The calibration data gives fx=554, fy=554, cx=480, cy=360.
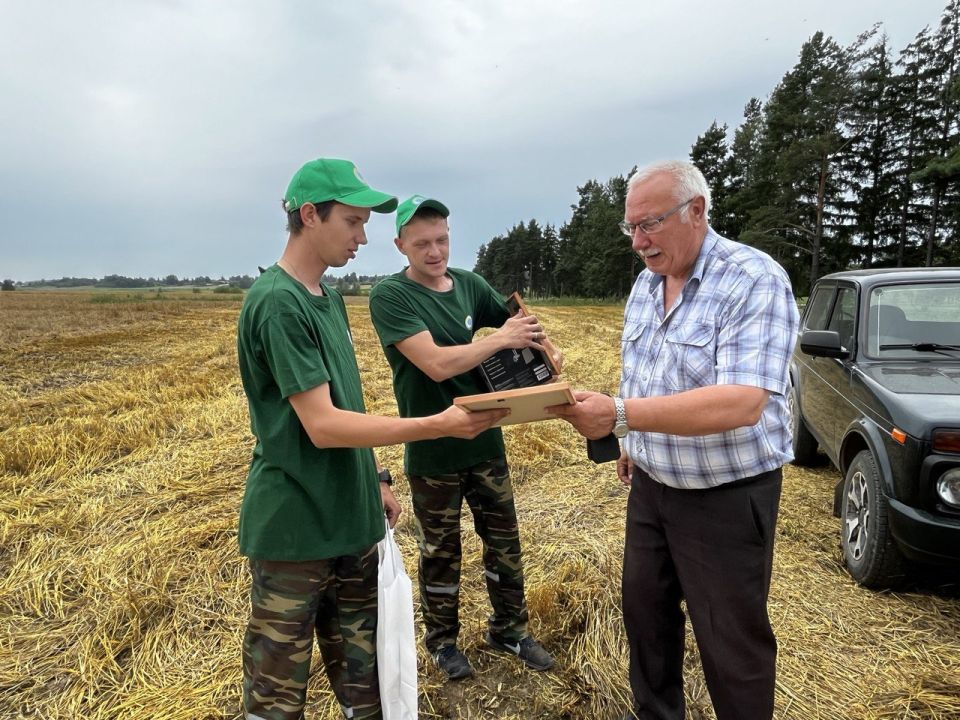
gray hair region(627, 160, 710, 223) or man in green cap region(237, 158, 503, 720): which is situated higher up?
gray hair region(627, 160, 710, 223)

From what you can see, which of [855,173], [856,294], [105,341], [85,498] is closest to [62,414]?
[85,498]

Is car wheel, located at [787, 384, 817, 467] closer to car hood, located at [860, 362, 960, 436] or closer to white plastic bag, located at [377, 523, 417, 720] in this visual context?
car hood, located at [860, 362, 960, 436]

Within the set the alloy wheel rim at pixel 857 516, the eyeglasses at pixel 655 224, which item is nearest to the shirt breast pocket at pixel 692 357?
the eyeglasses at pixel 655 224

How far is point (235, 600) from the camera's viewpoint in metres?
3.26

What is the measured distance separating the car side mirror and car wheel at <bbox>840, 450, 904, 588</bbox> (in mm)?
699

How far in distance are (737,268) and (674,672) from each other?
1629 mm

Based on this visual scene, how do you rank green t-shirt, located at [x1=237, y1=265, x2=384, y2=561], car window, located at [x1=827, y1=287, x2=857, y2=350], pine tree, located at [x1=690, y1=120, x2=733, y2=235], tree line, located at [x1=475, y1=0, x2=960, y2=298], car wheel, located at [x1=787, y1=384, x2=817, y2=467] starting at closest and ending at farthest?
green t-shirt, located at [x1=237, y1=265, x2=384, y2=561], car window, located at [x1=827, y1=287, x2=857, y2=350], car wheel, located at [x1=787, y1=384, x2=817, y2=467], tree line, located at [x1=475, y1=0, x2=960, y2=298], pine tree, located at [x1=690, y1=120, x2=733, y2=235]

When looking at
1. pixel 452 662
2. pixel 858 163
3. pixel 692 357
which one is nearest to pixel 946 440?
pixel 692 357

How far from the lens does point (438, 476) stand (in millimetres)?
2561

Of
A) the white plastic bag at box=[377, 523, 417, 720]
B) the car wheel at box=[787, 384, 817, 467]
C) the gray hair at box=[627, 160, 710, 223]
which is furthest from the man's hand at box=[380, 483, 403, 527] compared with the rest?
the car wheel at box=[787, 384, 817, 467]

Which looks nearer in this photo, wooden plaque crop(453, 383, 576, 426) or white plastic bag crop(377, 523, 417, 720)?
wooden plaque crop(453, 383, 576, 426)

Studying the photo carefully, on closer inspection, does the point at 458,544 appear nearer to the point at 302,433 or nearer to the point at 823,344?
the point at 302,433

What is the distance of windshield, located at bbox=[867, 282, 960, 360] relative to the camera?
12.2ft

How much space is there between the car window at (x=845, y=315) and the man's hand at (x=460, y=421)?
3346mm
